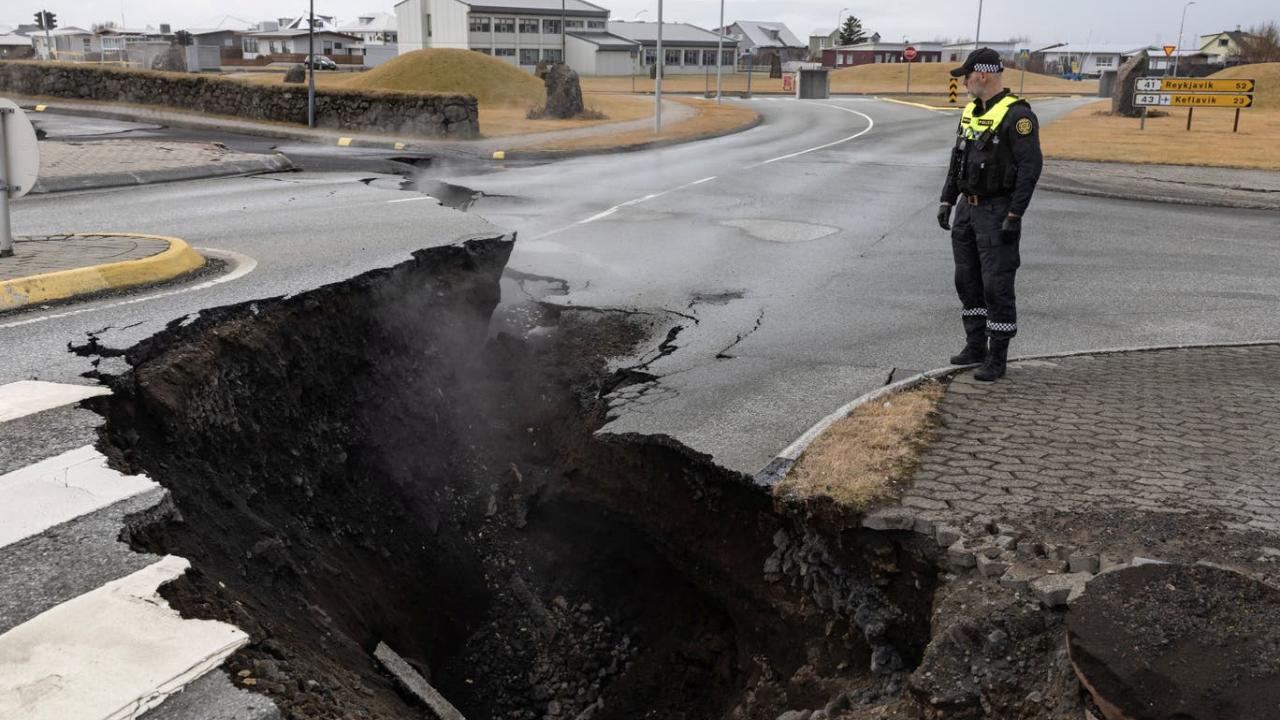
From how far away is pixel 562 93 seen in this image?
30.0m

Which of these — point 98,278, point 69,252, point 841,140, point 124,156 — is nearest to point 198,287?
point 98,278

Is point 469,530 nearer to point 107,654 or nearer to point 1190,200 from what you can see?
point 107,654

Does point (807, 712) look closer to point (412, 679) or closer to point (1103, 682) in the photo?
point (1103, 682)

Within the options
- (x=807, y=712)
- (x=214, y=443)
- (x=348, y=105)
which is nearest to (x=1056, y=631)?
(x=807, y=712)

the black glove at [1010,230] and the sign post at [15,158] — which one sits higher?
the sign post at [15,158]

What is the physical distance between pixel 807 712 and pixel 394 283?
472 centimetres

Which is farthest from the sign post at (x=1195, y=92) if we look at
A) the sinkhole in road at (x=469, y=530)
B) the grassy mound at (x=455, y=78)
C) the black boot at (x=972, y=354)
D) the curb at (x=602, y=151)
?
the sinkhole in road at (x=469, y=530)

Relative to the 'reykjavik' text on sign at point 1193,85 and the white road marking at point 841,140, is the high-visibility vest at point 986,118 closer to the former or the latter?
the white road marking at point 841,140

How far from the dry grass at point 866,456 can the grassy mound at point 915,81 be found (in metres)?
58.1

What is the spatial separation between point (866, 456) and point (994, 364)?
1.90 metres

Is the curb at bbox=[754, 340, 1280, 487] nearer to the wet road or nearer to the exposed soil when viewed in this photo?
the wet road

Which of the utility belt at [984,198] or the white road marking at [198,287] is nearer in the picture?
the utility belt at [984,198]

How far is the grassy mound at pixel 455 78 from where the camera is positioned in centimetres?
3319

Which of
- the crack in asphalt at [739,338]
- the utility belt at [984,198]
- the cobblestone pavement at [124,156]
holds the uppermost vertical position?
the utility belt at [984,198]
